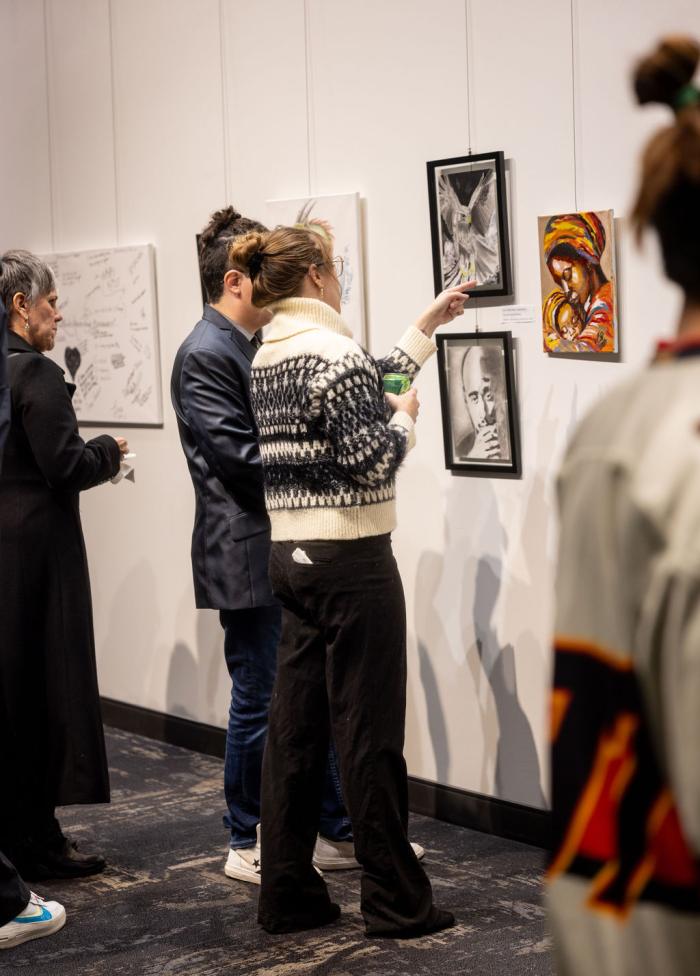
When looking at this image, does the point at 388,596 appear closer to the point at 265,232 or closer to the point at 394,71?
the point at 265,232

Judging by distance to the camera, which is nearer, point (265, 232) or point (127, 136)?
point (265, 232)

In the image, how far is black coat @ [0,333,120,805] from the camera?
359 centimetres

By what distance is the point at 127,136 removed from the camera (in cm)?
502

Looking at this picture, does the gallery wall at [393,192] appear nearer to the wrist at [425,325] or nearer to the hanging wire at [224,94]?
the hanging wire at [224,94]

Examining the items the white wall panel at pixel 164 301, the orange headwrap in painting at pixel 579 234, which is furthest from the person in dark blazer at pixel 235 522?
the white wall panel at pixel 164 301

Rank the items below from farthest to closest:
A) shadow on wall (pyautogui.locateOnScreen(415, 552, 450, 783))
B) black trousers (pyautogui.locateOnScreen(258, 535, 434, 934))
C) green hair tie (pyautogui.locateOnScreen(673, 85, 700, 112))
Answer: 1. shadow on wall (pyautogui.locateOnScreen(415, 552, 450, 783))
2. black trousers (pyautogui.locateOnScreen(258, 535, 434, 934))
3. green hair tie (pyautogui.locateOnScreen(673, 85, 700, 112))

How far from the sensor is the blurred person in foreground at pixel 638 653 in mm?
1051

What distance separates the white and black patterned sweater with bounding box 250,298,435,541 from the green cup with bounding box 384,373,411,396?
0.27ft

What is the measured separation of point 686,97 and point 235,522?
8.18 feet

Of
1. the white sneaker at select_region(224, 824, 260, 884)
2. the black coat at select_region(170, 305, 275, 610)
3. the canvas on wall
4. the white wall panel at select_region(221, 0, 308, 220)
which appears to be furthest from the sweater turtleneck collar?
the white sneaker at select_region(224, 824, 260, 884)

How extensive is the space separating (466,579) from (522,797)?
646 millimetres

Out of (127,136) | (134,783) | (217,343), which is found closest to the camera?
(217,343)

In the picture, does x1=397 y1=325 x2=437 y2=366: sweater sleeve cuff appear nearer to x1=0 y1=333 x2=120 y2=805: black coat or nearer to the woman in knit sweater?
the woman in knit sweater

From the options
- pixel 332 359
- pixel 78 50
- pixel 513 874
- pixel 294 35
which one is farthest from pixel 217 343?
pixel 78 50
